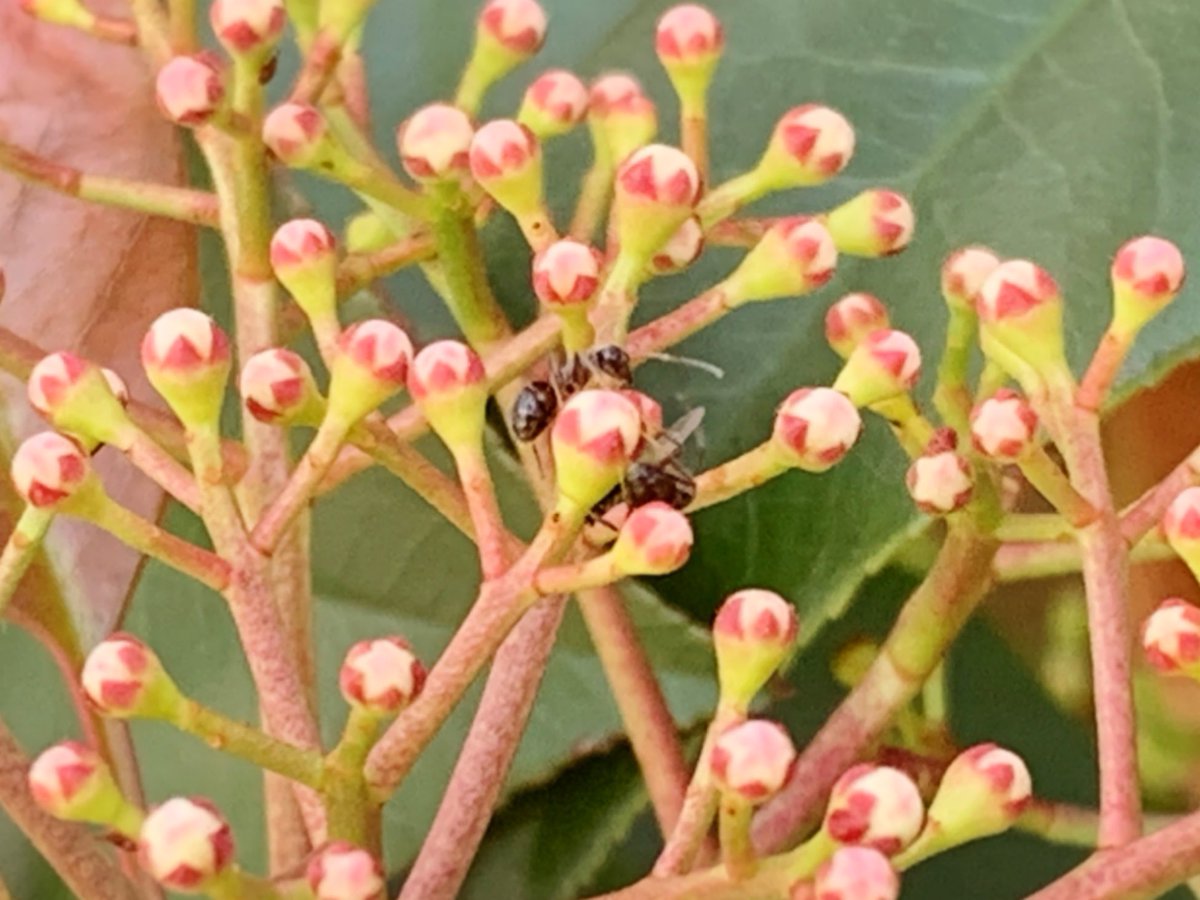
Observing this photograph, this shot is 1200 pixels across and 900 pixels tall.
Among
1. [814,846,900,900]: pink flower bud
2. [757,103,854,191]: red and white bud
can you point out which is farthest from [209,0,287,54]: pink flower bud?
[814,846,900,900]: pink flower bud

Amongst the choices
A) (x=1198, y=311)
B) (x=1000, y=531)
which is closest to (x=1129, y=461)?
(x=1198, y=311)

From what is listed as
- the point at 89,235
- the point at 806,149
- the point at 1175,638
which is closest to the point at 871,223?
the point at 806,149

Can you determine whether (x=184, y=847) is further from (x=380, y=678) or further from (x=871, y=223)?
(x=871, y=223)

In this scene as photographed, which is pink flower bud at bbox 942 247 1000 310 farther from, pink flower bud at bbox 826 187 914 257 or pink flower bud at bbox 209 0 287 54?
pink flower bud at bbox 209 0 287 54

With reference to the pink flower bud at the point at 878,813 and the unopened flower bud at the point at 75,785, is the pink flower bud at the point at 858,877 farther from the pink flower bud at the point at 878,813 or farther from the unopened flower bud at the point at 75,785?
the unopened flower bud at the point at 75,785

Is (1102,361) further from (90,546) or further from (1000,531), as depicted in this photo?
(90,546)

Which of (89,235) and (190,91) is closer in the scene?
(190,91)

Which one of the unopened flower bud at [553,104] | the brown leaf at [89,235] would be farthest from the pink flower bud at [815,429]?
the brown leaf at [89,235]
